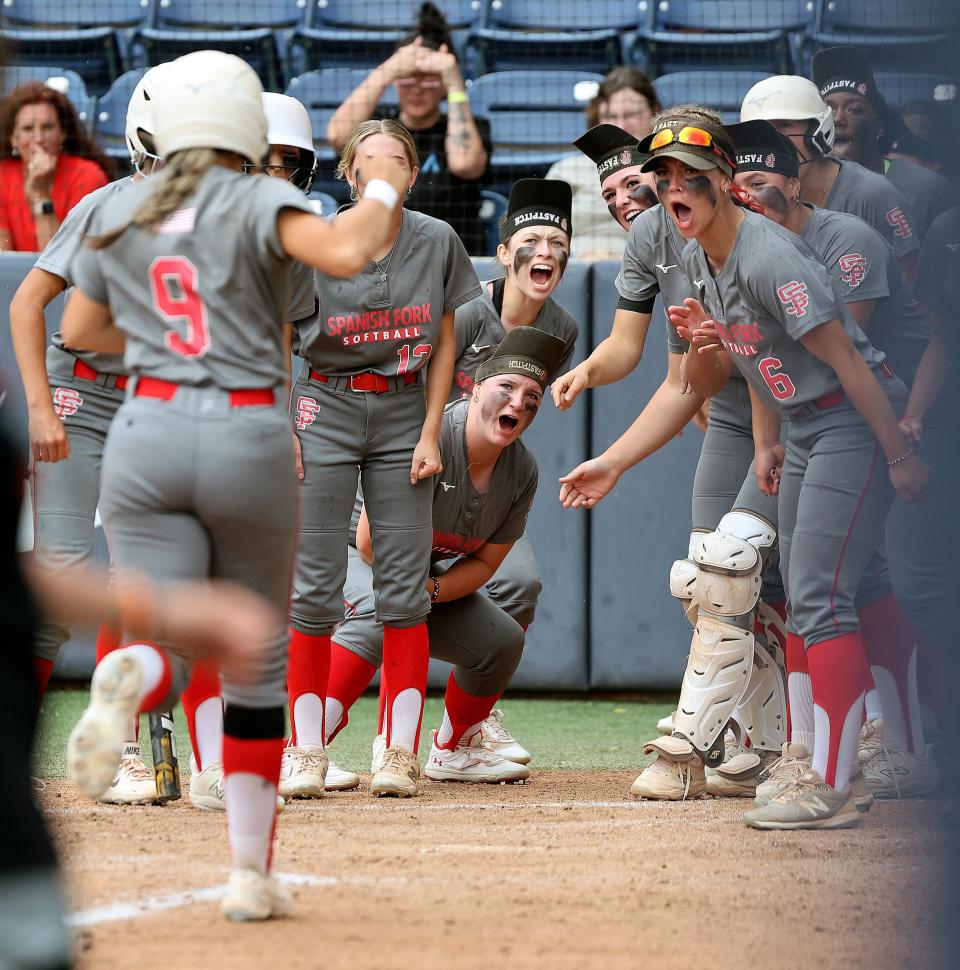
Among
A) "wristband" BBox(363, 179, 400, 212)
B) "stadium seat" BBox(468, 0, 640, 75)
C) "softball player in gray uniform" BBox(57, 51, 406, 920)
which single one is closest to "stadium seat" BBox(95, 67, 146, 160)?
"stadium seat" BBox(468, 0, 640, 75)

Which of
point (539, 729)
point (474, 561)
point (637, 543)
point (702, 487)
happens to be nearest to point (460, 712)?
point (474, 561)

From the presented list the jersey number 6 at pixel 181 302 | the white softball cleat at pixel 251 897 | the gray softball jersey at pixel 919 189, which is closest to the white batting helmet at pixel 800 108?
the gray softball jersey at pixel 919 189

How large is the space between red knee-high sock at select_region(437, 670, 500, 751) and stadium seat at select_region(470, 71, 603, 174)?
153 inches

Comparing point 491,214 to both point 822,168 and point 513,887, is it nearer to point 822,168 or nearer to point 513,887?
point 822,168

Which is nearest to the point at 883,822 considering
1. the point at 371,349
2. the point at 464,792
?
the point at 464,792

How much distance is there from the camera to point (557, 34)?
915 centimetres

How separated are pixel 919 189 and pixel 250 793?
3982 mm

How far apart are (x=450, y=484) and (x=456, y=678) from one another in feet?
2.27

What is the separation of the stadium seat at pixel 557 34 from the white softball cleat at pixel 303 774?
5.60m

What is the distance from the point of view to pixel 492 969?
2.53m

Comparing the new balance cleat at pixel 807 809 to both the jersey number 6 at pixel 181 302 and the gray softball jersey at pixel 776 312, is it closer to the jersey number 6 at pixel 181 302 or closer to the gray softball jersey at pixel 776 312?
the gray softball jersey at pixel 776 312

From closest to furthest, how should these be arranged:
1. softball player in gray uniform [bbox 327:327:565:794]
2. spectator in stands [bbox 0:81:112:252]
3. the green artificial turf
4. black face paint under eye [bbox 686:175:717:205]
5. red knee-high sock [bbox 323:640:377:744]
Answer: black face paint under eye [bbox 686:175:717:205] < softball player in gray uniform [bbox 327:327:565:794] < red knee-high sock [bbox 323:640:377:744] < the green artificial turf < spectator in stands [bbox 0:81:112:252]

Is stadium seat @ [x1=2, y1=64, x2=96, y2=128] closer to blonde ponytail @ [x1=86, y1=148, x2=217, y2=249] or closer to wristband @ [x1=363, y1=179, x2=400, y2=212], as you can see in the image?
blonde ponytail @ [x1=86, y1=148, x2=217, y2=249]

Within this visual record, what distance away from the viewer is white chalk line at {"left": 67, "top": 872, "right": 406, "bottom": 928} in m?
2.84
